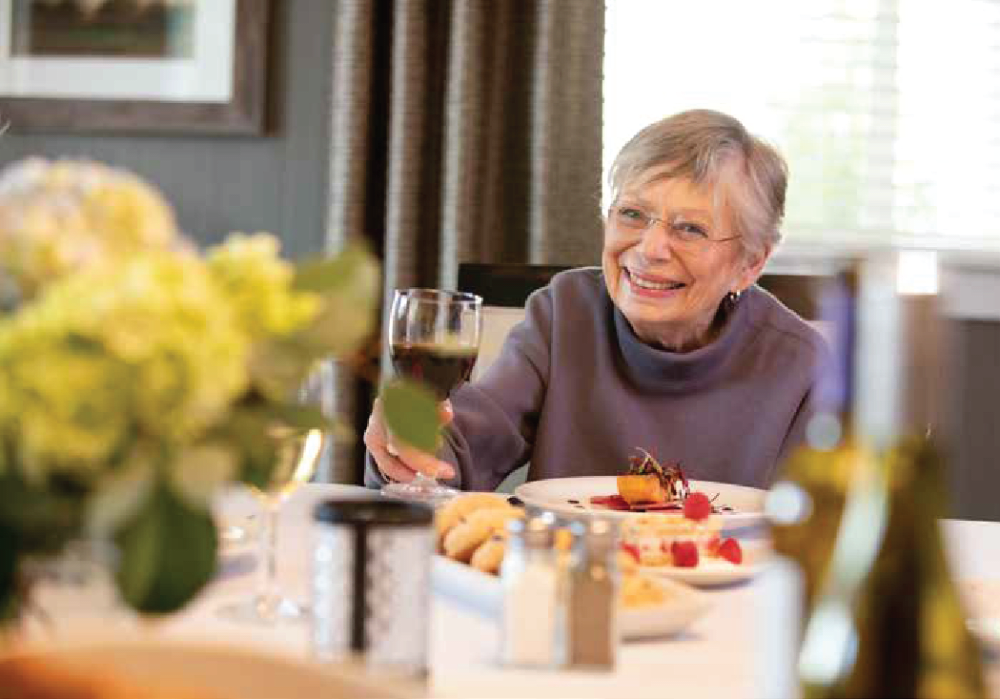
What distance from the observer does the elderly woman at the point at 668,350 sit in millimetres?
2193

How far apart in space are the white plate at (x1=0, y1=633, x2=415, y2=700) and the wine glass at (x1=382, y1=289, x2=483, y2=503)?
0.96 m

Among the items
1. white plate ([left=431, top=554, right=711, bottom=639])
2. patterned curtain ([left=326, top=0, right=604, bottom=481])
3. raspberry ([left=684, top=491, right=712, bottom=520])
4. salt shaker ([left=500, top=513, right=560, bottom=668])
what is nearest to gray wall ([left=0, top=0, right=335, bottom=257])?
patterned curtain ([left=326, top=0, right=604, bottom=481])

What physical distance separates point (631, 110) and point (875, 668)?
270cm

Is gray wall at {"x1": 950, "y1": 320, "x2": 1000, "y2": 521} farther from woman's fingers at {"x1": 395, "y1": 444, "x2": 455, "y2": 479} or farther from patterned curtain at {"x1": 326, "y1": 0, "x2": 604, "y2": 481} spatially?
woman's fingers at {"x1": 395, "y1": 444, "x2": 455, "y2": 479}

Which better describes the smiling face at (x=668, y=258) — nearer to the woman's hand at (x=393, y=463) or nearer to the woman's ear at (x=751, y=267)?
the woman's ear at (x=751, y=267)

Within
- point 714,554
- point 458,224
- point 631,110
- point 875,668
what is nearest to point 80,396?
point 875,668

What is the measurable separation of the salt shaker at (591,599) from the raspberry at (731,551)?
38 centimetres

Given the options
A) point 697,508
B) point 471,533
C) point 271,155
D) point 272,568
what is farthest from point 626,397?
point 271,155

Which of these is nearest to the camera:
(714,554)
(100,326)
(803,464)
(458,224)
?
(100,326)

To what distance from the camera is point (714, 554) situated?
1.32 meters

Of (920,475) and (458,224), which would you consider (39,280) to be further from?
(458,224)

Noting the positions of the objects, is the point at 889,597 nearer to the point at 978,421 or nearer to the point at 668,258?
the point at 668,258

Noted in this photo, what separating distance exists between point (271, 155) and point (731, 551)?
2300 millimetres

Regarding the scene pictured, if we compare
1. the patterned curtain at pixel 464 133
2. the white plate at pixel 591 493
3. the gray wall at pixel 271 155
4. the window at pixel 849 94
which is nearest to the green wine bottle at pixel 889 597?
the white plate at pixel 591 493
